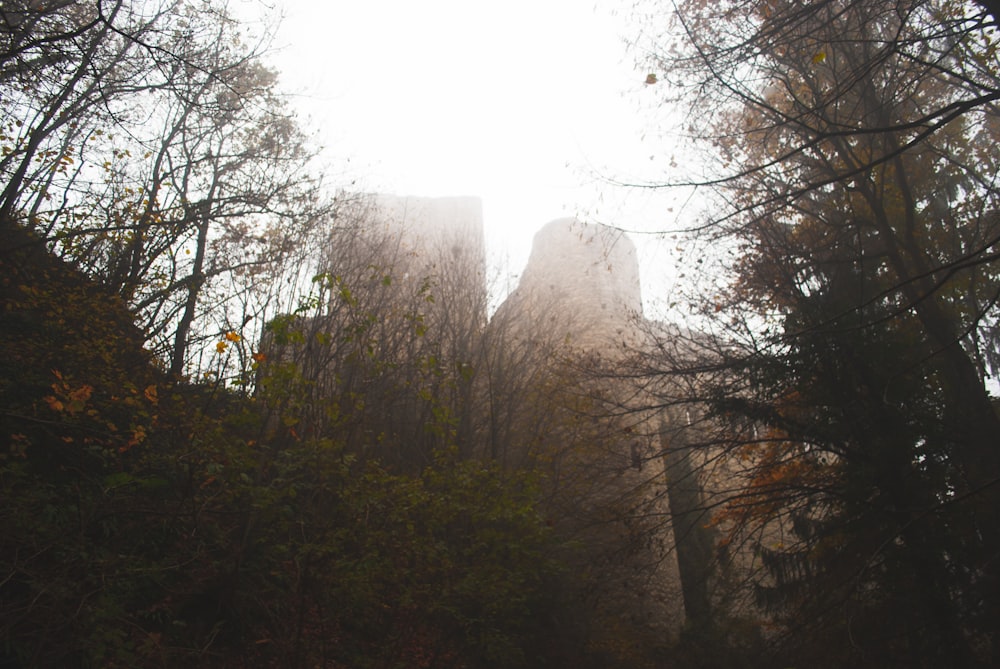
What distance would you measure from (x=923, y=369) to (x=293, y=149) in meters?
8.91

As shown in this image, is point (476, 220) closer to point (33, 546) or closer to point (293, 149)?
point (293, 149)

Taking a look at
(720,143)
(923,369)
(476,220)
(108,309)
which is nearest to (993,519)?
(923,369)

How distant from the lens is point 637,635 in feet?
33.0

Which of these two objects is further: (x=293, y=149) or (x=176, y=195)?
(x=293, y=149)

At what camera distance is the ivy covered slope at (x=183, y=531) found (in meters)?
3.59

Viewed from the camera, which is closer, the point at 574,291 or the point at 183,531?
the point at 183,531

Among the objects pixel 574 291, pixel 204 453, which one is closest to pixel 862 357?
pixel 204 453

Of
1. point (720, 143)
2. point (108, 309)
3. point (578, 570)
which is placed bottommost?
point (578, 570)

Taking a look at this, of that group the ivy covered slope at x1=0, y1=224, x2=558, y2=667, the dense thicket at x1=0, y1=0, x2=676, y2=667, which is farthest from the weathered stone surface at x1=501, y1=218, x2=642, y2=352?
the ivy covered slope at x1=0, y1=224, x2=558, y2=667

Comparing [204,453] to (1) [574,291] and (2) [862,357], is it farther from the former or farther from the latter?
(1) [574,291]

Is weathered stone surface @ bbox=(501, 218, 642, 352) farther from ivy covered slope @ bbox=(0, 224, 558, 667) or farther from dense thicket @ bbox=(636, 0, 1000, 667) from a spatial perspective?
ivy covered slope @ bbox=(0, 224, 558, 667)

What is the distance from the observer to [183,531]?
4.71m

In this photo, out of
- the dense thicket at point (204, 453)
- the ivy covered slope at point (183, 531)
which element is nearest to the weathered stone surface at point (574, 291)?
the dense thicket at point (204, 453)

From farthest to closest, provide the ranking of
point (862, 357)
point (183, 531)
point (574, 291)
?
point (574, 291), point (862, 357), point (183, 531)
